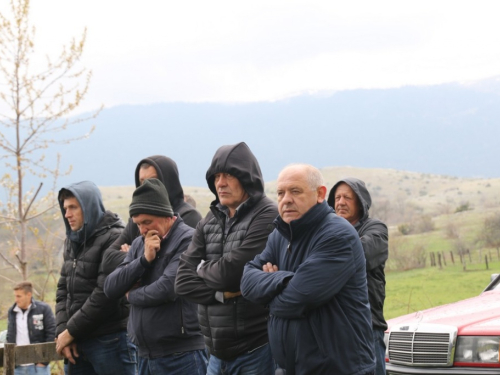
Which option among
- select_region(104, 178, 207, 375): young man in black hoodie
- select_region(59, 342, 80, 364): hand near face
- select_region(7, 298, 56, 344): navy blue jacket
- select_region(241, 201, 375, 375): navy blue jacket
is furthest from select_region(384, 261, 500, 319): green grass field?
select_region(241, 201, 375, 375): navy blue jacket

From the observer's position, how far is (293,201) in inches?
168

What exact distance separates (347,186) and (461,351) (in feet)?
5.48

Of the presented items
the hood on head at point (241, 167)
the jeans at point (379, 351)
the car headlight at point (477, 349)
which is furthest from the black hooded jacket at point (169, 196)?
the car headlight at point (477, 349)

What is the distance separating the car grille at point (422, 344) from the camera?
574cm

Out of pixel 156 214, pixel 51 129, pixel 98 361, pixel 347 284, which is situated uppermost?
pixel 51 129

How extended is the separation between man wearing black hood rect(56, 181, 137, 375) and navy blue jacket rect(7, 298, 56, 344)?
298 centimetres

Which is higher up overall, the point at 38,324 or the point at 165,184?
the point at 165,184

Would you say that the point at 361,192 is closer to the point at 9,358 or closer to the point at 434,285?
the point at 9,358

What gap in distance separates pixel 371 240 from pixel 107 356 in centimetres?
240

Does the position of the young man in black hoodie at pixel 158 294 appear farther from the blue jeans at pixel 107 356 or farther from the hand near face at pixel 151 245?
the blue jeans at pixel 107 356

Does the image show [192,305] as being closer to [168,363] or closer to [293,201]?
[168,363]

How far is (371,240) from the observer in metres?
5.78

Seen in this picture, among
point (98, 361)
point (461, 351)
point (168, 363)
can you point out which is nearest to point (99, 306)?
point (98, 361)

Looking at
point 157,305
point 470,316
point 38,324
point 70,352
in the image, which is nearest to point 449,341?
point 470,316
